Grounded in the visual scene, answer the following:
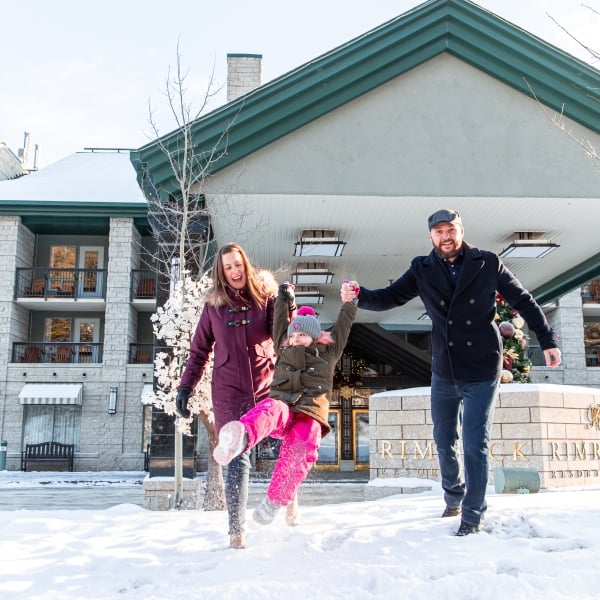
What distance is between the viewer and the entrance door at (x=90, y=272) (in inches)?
1080

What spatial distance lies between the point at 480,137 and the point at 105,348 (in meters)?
19.7

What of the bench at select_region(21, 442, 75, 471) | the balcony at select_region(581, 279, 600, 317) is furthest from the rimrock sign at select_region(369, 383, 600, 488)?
the balcony at select_region(581, 279, 600, 317)

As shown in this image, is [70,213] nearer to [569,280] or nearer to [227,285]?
[569,280]

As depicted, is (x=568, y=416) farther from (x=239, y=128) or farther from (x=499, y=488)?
(x=239, y=128)

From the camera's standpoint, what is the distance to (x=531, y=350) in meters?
27.4

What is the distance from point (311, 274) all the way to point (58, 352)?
1663cm

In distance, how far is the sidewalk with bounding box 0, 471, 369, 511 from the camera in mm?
13977

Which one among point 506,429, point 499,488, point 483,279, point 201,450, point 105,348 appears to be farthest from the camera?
point 105,348

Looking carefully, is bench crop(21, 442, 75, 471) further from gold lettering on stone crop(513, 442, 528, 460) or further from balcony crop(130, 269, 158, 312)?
gold lettering on stone crop(513, 442, 528, 460)

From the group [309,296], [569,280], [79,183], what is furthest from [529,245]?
[79,183]

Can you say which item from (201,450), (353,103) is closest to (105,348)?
(201,450)

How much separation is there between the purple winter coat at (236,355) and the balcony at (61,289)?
76.9 feet

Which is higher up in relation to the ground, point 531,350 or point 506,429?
point 531,350

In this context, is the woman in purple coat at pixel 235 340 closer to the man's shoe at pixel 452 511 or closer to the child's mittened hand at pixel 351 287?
the child's mittened hand at pixel 351 287
